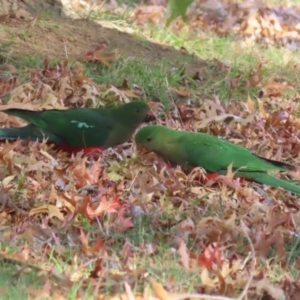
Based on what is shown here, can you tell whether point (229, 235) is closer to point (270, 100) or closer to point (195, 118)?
point (195, 118)

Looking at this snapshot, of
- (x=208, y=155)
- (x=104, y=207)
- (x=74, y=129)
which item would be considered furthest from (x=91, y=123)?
(x=104, y=207)

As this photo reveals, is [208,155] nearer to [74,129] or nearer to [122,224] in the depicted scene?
[74,129]

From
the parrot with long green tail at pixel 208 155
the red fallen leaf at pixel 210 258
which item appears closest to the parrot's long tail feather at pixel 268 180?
the parrot with long green tail at pixel 208 155

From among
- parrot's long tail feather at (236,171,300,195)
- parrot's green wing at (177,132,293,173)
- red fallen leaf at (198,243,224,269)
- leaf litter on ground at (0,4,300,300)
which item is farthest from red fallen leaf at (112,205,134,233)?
parrot's long tail feather at (236,171,300,195)

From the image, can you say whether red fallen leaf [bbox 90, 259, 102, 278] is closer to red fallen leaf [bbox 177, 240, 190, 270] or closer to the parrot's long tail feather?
red fallen leaf [bbox 177, 240, 190, 270]

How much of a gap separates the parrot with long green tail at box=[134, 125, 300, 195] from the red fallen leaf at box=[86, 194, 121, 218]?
992 millimetres

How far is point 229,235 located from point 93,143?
1.65 m

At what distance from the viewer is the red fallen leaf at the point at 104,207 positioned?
4.65 m

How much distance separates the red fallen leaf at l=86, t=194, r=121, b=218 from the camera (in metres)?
4.65

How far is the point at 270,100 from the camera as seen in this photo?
7918 mm

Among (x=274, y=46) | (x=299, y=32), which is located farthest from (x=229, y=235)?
(x=299, y=32)

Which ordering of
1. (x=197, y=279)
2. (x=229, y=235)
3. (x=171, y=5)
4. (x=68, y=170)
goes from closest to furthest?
1. (x=171, y=5)
2. (x=197, y=279)
3. (x=229, y=235)
4. (x=68, y=170)

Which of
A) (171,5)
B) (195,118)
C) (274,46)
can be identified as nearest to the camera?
(171,5)

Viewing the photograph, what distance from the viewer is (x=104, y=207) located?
470cm
